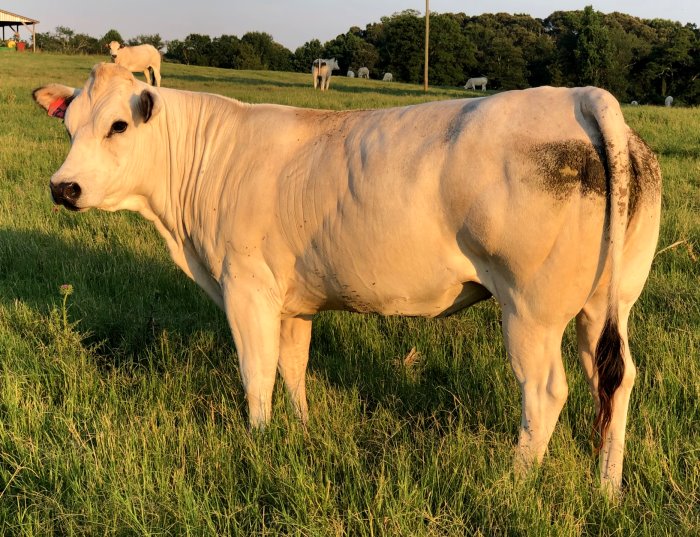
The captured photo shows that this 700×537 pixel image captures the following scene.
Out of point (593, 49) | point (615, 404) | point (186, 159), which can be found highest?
point (593, 49)

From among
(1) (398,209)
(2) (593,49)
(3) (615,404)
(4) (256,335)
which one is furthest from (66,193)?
(2) (593,49)

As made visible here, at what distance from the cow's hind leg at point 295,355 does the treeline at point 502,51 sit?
187 ft

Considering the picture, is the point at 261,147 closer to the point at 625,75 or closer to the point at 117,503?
the point at 117,503

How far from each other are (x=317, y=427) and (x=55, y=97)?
2671 mm

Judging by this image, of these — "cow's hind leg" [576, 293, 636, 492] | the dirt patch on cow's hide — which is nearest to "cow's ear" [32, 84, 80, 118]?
the dirt patch on cow's hide

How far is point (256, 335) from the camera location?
352 centimetres

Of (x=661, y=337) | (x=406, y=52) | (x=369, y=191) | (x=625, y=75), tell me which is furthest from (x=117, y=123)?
(x=406, y=52)

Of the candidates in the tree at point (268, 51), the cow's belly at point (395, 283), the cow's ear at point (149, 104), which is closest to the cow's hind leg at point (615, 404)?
the cow's belly at point (395, 283)

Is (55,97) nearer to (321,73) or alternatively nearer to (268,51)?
(321,73)

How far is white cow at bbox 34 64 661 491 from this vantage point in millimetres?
2725

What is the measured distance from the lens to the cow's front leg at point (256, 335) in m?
3.50

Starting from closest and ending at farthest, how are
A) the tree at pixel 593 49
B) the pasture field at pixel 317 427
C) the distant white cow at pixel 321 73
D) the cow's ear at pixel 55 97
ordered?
the pasture field at pixel 317 427 → the cow's ear at pixel 55 97 → the distant white cow at pixel 321 73 → the tree at pixel 593 49

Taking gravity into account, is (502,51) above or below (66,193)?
above

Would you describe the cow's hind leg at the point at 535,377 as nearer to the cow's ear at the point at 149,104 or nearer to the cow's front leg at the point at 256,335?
the cow's front leg at the point at 256,335
